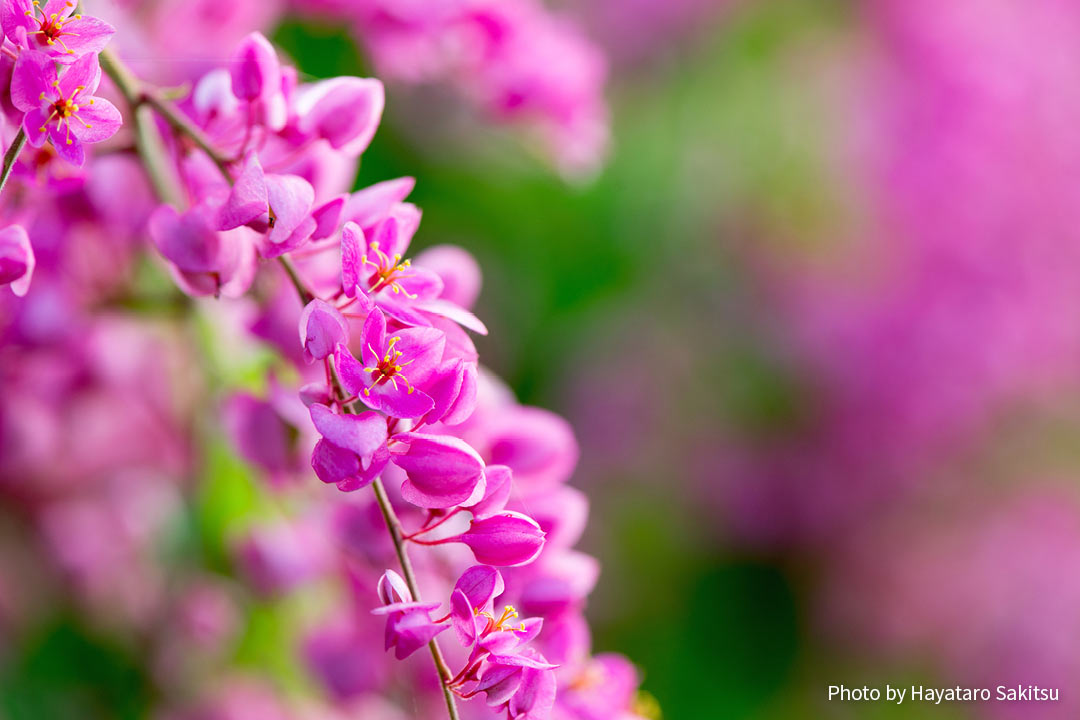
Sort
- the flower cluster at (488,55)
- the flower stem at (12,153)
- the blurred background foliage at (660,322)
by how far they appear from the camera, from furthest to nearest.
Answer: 1. the blurred background foliage at (660,322)
2. the flower cluster at (488,55)
3. the flower stem at (12,153)

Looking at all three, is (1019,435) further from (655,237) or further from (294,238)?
(294,238)

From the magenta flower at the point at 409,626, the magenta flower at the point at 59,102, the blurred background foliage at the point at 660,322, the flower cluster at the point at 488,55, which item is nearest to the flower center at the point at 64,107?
the magenta flower at the point at 59,102

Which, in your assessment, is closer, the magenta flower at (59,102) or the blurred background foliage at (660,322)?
the magenta flower at (59,102)

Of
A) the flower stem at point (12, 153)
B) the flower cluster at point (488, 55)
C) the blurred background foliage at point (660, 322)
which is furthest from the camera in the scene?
the blurred background foliage at point (660, 322)

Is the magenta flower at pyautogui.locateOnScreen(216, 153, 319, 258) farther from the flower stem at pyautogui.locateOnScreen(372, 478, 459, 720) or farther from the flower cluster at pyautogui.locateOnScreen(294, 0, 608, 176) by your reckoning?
the flower cluster at pyautogui.locateOnScreen(294, 0, 608, 176)

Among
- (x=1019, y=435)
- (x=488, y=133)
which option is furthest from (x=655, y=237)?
(x=1019, y=435)

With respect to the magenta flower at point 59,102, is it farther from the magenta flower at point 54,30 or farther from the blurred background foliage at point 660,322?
the blurred background foliage at point 660,322

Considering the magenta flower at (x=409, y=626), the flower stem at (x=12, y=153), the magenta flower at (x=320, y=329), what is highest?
the flower stem at (x=12, y=153)

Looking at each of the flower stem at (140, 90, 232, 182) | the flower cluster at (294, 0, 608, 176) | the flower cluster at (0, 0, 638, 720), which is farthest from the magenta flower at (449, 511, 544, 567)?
the flower cluster at (294, 0, 608, 176)
